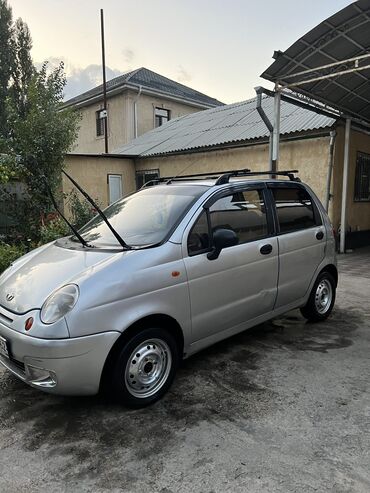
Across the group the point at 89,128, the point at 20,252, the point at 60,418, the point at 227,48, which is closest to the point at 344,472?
the point at 60,418

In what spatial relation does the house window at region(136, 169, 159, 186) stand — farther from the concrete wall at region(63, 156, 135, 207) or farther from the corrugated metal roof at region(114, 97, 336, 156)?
the corrugated metal roof at region(114, 97, 336, 156)

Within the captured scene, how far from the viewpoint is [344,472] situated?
2.30m

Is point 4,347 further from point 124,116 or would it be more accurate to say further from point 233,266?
point 124,116

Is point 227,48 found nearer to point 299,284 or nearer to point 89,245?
point 299,284

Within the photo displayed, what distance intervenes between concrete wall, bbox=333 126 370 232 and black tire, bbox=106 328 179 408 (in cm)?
796

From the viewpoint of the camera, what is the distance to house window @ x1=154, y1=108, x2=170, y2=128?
21.8 meters

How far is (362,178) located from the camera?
1089 cm

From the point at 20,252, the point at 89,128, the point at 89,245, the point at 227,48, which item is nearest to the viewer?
the point at 89,245

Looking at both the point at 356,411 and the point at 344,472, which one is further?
→ the point at 356,411

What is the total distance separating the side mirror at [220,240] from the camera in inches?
132

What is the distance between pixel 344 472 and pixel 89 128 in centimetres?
2373

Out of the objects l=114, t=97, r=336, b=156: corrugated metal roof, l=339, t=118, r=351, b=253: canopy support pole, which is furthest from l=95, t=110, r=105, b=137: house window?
l=339, t=118, r=351, b=253: canopy support pole

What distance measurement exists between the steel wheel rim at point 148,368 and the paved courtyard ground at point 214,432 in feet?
0.49

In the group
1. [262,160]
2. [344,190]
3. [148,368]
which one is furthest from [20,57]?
[148,368]
